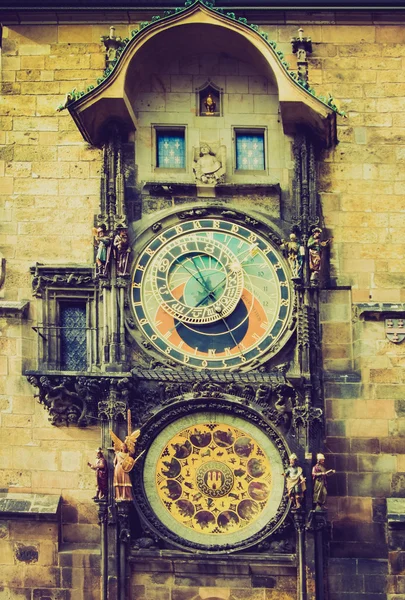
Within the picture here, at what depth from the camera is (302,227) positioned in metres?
24.2

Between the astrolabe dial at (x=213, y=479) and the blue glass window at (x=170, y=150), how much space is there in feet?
11.2

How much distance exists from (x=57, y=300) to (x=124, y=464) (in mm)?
2467

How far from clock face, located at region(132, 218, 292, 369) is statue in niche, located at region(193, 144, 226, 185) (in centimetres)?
55

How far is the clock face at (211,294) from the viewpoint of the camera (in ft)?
78.4

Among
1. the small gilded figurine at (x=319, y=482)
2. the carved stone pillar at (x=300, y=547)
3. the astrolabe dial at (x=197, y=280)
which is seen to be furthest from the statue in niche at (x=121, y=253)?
the carved stone pillar at (x=300, y=547)

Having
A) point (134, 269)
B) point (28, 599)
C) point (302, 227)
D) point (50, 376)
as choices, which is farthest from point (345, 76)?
point (28, 599)

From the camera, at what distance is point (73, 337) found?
79.5 ft

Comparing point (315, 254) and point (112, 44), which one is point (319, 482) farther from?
point (112, 44)

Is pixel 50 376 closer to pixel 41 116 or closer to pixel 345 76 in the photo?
pixel 41 116

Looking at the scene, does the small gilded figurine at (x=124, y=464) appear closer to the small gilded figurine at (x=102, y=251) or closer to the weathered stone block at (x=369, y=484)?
the small gilded figurine at (x=102, y=251)

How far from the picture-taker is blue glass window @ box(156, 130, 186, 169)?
2470cm

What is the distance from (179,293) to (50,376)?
1980 millimetres

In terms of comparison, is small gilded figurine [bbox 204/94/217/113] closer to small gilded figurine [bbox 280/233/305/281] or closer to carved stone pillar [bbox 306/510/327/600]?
small gilded figurine [bbox 280/233/305/281]

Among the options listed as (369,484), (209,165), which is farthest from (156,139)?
(369,484)
